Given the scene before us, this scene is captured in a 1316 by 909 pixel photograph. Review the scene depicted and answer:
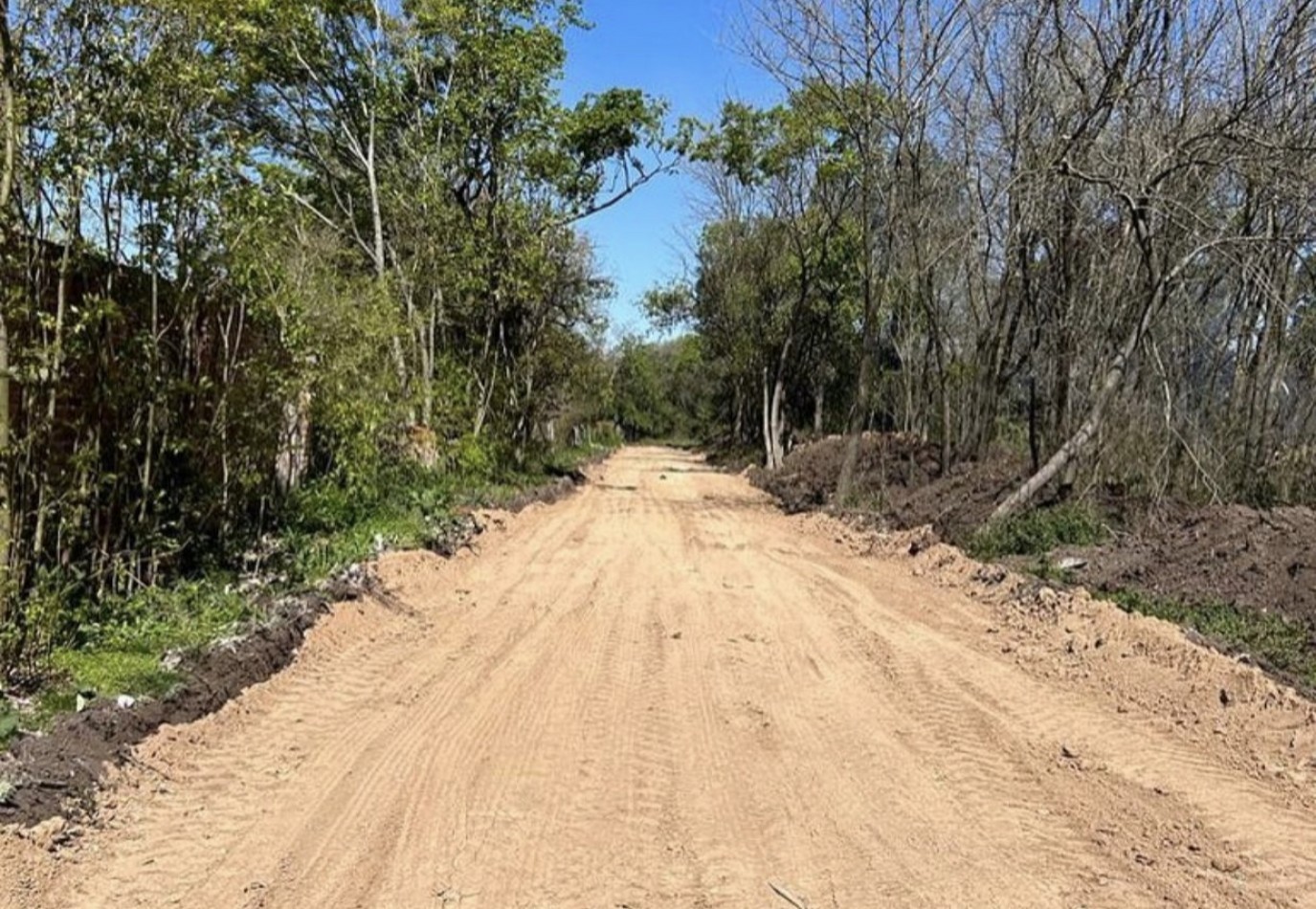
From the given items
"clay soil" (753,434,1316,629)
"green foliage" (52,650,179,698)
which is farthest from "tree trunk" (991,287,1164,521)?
"green foliage" (52,650,179,698)

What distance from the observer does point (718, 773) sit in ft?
15.5

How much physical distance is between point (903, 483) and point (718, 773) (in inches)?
576

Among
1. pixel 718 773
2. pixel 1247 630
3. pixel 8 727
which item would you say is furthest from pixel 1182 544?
pixel 8 727

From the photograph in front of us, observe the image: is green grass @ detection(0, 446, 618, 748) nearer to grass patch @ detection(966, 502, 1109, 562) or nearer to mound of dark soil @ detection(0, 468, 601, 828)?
mound of dark soil @ detection(0, 468, 601, 828)

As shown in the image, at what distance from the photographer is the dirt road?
12.0ft

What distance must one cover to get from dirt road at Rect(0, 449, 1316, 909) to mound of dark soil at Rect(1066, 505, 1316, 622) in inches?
46.6

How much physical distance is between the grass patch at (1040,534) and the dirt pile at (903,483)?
0.51m

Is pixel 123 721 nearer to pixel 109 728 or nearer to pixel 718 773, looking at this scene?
pixel 109 728

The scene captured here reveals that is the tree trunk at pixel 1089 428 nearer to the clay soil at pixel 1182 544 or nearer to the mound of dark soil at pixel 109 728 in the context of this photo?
the clay soil at pixel 1182 544

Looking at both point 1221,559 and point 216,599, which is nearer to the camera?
point 216,599

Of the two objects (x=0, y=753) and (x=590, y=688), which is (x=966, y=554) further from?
(x=0, y=753)

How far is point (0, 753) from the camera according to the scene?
13.7ft

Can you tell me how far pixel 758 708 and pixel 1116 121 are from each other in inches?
452

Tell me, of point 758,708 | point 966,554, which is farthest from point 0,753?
point 966,554
